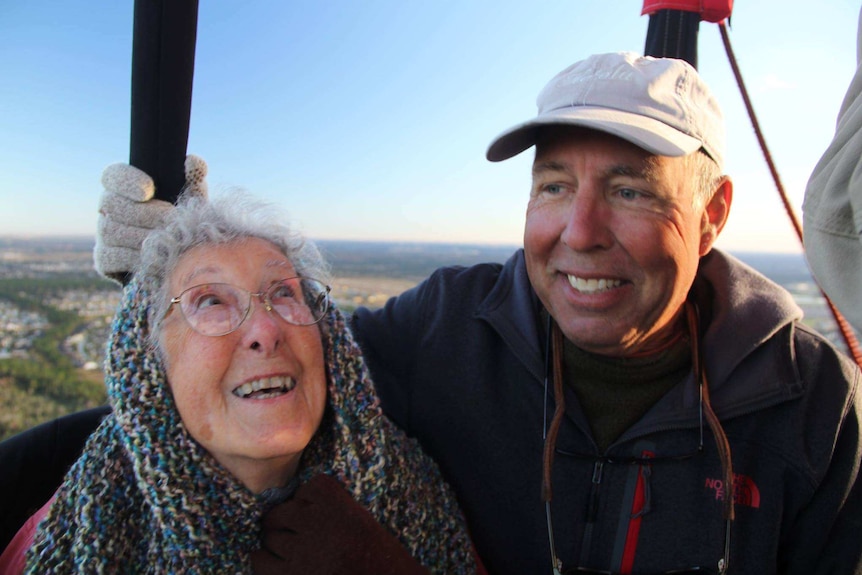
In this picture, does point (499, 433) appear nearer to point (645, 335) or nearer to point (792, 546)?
point (645, 335)

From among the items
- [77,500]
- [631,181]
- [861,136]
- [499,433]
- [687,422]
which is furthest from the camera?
[499,433]

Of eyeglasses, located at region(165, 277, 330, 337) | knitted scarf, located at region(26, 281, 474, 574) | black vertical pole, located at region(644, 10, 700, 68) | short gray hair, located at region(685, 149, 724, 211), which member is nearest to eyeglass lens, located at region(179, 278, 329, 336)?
eyeglasses, located at region(165, 277, 330, 337)

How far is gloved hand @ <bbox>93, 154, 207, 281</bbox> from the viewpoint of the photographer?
170 centimetres

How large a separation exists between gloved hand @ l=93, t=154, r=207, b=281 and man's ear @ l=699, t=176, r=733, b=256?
6.37 ft

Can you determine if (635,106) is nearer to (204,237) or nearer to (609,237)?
(609,237)

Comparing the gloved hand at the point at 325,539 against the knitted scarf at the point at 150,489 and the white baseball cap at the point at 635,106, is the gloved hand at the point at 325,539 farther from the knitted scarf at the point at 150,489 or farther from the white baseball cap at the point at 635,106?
the white baseball cap at the point at 635,106

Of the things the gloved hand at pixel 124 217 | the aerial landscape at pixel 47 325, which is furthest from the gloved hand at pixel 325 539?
the aerial landscape at pixel 47 325

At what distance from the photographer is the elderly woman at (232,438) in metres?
1.28

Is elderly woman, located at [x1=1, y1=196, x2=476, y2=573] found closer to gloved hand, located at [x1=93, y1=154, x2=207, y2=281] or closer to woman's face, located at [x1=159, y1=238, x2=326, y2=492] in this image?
woman's face, located at [x1=159, y1=238, x2=326, y2=492]

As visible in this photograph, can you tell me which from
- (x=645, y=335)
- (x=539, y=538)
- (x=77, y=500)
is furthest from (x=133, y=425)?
(x=645, y=335)

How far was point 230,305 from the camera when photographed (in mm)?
1505

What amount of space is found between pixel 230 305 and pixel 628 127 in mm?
1312

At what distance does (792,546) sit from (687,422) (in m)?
0.60

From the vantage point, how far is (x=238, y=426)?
4.53 feet
